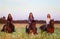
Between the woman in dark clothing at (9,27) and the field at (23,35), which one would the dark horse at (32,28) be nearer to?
the field at (23,35)

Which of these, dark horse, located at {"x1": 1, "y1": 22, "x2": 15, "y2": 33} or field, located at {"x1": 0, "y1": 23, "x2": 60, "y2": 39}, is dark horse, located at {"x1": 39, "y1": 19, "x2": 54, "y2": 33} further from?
dark horse, located at {"x1": 1, "y1": 22, "x2": 15, "y2": 33}

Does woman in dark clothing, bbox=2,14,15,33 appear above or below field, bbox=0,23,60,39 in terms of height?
above

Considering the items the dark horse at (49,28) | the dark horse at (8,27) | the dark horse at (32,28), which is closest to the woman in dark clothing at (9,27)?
the dark horse at (8,27)

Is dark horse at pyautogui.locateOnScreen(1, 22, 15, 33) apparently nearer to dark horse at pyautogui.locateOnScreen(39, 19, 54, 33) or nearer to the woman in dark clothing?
the woman in dark clothing

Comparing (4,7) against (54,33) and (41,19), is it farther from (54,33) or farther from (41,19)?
(54,33)

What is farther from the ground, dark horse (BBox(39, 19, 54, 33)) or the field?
dark horse (BBox(39, 19, 54, 33))

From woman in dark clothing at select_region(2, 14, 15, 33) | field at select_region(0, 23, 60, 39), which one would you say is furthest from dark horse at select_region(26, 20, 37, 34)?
woman in dark clothing at select_region(2, 14, 15, 33)

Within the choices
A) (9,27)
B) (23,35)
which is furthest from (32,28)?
(9,27)

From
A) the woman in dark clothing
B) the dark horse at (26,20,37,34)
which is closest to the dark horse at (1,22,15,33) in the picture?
the woman in dark clothing

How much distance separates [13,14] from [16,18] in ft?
0.23

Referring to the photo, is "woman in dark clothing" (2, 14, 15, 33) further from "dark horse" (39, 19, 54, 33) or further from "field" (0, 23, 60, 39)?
"dark horse" (39, 19, 54, 33)

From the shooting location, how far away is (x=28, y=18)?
2.77 meters

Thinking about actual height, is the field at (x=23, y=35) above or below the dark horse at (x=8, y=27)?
below

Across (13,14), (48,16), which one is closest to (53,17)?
(48,16)
